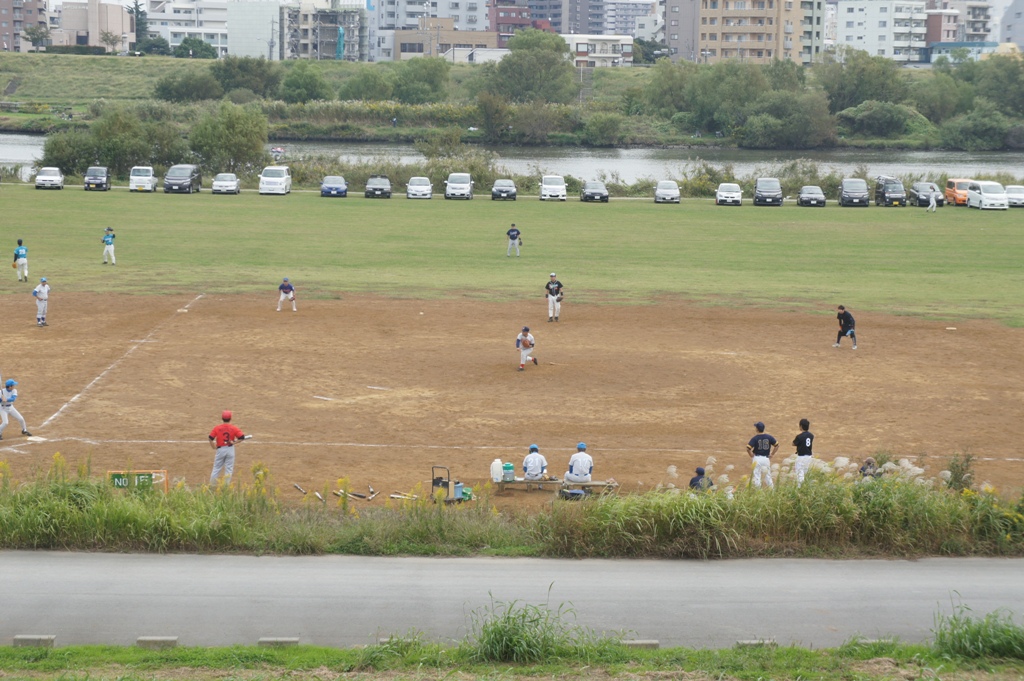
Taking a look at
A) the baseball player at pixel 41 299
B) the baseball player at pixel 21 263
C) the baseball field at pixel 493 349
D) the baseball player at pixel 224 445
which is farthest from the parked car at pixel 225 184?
the baseball player at pixel 224 445

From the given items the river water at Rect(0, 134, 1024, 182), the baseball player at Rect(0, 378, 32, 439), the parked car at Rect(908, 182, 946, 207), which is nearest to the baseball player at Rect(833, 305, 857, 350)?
the baseball player at Rect(0, 378, 32, 439)

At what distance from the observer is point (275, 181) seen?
68.3 m

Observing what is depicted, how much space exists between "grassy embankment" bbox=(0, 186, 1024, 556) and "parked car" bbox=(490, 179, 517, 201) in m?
2.28

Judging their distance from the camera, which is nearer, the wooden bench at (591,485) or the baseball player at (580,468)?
the wooden bench at (591,485)

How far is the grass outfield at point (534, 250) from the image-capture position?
39250 millimetres

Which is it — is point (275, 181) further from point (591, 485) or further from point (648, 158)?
point (591, 485)

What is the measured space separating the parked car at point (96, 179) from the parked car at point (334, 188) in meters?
12.5

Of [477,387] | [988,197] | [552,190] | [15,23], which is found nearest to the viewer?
[477,387]

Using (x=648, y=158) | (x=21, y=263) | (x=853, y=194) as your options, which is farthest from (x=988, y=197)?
(x=21, y=263)

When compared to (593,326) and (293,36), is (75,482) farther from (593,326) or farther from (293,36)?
(293,36)

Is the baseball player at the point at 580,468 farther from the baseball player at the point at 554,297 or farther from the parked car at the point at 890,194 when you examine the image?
the parked car at the point at 890,194

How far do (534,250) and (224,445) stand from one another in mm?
30855

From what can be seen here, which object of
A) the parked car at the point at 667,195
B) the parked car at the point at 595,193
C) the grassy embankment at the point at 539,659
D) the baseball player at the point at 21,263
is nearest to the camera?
the grassy embankment at the point at 539,659

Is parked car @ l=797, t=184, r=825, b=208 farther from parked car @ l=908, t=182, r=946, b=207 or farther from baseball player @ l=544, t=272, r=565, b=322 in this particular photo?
baseball player @ l=544, t=272, r=565, b=322
